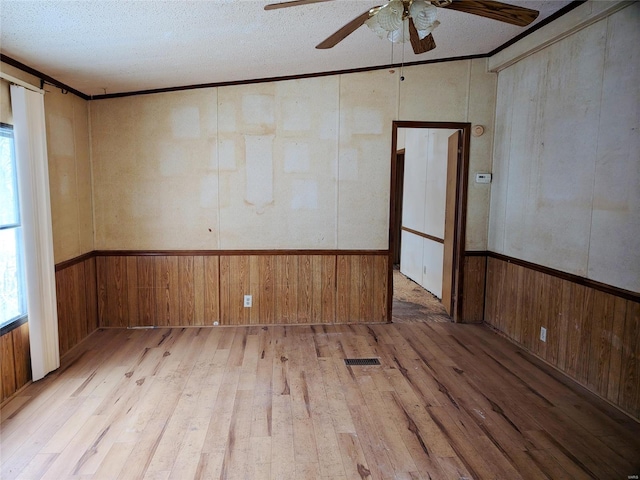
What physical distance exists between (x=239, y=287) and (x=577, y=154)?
133 inches

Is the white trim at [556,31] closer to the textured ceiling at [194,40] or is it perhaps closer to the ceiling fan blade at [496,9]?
the textured ceiling at [194,40]

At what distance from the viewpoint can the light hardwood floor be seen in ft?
7.18

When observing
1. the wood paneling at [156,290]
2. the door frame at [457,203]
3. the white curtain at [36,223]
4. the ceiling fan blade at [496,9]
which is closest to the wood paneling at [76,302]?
the wood paneling at [156,290]

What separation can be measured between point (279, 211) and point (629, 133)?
3065 mm

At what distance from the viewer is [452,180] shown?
→ 15.4ft

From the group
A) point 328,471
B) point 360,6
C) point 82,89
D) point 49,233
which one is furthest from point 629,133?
point 82,89

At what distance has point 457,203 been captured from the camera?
4562 millimetres

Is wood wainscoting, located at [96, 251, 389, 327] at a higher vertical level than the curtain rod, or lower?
lower

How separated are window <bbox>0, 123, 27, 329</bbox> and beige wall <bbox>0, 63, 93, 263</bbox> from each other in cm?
48

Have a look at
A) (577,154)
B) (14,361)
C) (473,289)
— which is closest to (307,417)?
(14,361)

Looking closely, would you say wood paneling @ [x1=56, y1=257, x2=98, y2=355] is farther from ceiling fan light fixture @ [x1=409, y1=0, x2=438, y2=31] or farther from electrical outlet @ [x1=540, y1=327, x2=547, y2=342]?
electrical outlet @ [x1=540, y1=327, x2=547, y2=342]

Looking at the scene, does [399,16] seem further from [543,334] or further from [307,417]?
[543,334]

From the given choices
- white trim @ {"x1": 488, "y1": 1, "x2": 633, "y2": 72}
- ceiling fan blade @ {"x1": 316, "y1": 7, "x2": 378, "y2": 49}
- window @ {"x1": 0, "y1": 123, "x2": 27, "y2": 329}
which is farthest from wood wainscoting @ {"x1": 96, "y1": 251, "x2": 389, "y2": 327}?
ceiling fan blade @ {"x1": 316, "y1": 7, "x2": 378, "y2": 49}

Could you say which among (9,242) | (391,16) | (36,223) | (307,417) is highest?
(391,16)
